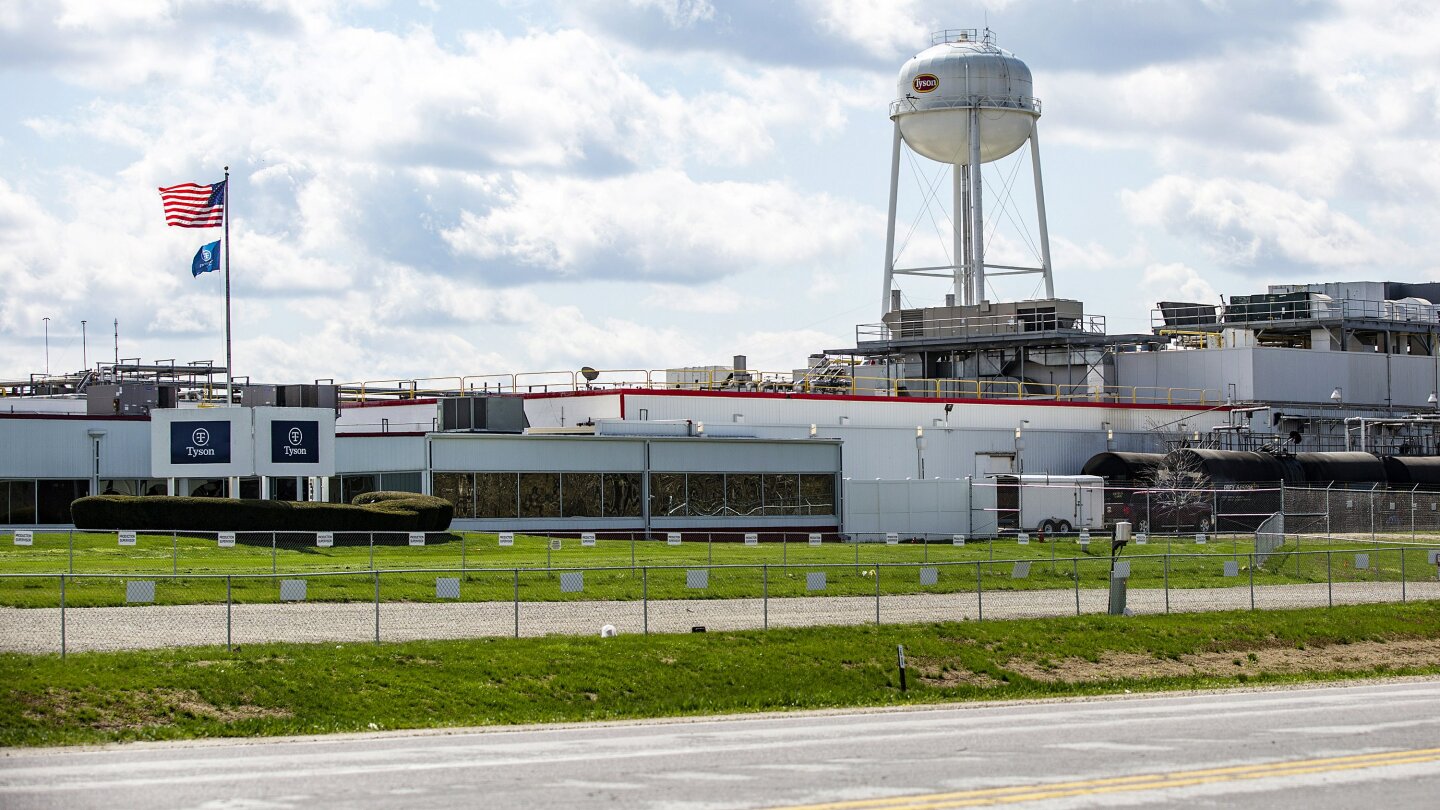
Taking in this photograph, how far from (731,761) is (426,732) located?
521 centimetres

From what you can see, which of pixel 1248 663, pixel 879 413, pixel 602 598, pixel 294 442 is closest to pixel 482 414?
pixel 294 442

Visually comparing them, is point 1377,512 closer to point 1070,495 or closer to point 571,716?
point 1070,495

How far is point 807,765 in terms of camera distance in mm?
18547

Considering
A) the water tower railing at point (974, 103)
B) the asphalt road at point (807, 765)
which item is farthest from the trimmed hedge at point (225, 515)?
the water tower railing at point (974, 103)

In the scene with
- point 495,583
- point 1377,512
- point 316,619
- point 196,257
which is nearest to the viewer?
point 316,619

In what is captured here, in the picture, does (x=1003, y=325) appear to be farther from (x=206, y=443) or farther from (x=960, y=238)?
(x=206, y=443)

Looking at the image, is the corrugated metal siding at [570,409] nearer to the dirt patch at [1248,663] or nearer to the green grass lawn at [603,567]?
the green grass lawn at [603,567]

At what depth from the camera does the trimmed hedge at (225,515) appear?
49094 mm

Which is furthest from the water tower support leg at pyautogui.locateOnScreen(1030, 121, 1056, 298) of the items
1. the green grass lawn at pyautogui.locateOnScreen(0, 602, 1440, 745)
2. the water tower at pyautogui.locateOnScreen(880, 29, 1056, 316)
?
the green grass lawn at pyautogui.locateOnScreen(0, 602, 1440, 745)

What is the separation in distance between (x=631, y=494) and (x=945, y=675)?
105 feet

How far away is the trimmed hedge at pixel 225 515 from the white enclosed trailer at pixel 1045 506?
2379cm

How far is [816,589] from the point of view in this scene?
39.2 m

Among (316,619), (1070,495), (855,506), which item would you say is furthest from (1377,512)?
(316,619)

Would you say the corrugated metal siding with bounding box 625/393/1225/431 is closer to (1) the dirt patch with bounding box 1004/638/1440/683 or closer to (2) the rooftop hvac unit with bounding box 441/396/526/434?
(2) the rooftop hvac unit with bounding box 441/396/526/434
